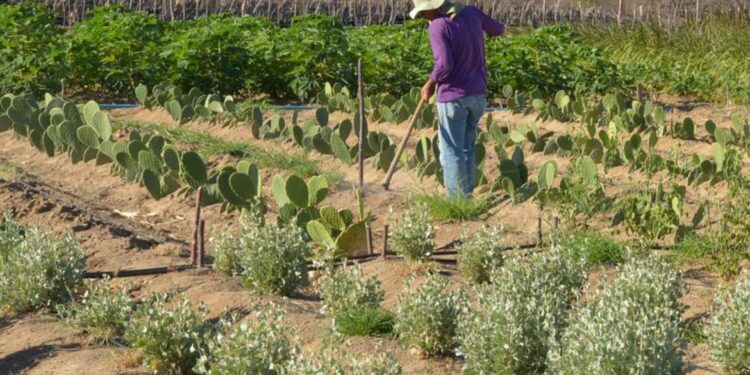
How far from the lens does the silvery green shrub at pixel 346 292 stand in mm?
6020

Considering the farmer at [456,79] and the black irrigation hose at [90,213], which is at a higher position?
the farmer at [456,79]

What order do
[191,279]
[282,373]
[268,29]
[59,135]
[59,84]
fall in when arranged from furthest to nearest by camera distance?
[268,29] → [59,84] → [59,135] → [191,279] → [282,373]

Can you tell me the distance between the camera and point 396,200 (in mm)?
9250

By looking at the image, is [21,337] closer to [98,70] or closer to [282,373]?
[282,373]

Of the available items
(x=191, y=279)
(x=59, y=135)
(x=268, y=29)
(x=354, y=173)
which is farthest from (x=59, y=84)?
(x=191, y=279)

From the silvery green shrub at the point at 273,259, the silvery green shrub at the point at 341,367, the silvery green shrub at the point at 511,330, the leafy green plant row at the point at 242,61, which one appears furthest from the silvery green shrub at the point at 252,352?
the leafy green plant row at the point at 242,61

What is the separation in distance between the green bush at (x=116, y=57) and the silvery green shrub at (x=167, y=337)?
31.6 feet

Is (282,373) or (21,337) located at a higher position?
(282,373)

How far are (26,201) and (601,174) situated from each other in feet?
12.7

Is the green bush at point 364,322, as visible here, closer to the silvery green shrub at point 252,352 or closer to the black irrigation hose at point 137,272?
the silvery green shrub at point 252,352

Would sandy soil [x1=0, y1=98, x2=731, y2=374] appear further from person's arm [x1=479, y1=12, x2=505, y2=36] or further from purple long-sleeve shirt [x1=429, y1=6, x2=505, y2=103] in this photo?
person's arm [x1=479, y1=12, x2=505, y2=36]

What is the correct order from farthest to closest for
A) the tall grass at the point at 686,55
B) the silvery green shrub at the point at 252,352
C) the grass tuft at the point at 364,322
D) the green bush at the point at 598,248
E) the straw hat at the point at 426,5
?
the tall grass at the point at 686,55, the straw hat at the point at 426,5, the green bush at the point at 598,248, the grass tuft at the point at 364,322, the silvery green shrub at the point at 252,352

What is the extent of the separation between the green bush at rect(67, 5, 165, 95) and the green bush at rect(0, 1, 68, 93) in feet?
0.69

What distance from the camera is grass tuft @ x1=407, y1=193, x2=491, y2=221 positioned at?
8547mm
